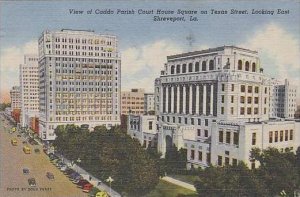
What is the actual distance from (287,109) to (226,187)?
29.8 ft

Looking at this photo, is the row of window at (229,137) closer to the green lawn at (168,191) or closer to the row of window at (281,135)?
the row of window at (281,135)

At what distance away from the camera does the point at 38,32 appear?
6.87 meters

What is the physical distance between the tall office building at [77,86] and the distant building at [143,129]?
0.61m

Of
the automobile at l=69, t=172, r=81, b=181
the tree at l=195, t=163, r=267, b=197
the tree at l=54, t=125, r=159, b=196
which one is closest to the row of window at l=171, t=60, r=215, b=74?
the tree at l=54, t=125, r=159, b=196

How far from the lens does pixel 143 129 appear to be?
1048 centimetres

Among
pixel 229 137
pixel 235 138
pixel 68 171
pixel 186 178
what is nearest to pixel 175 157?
pixel 186 178

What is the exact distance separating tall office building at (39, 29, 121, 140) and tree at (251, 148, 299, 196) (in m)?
3.80

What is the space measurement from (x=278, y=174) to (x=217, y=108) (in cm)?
286

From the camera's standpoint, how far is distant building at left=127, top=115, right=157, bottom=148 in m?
10.2

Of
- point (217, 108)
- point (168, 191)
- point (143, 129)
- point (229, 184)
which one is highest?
point (217, 108)

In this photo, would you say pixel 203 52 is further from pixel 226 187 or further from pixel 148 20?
pixel 226 187

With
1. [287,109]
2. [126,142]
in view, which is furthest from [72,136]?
[287,109]

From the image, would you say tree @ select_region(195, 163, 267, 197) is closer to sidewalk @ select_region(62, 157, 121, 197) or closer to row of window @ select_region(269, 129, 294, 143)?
sidewalk @ select_region(62, 157, 121, 197)

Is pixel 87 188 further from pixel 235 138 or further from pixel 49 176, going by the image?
pixel 235 138
